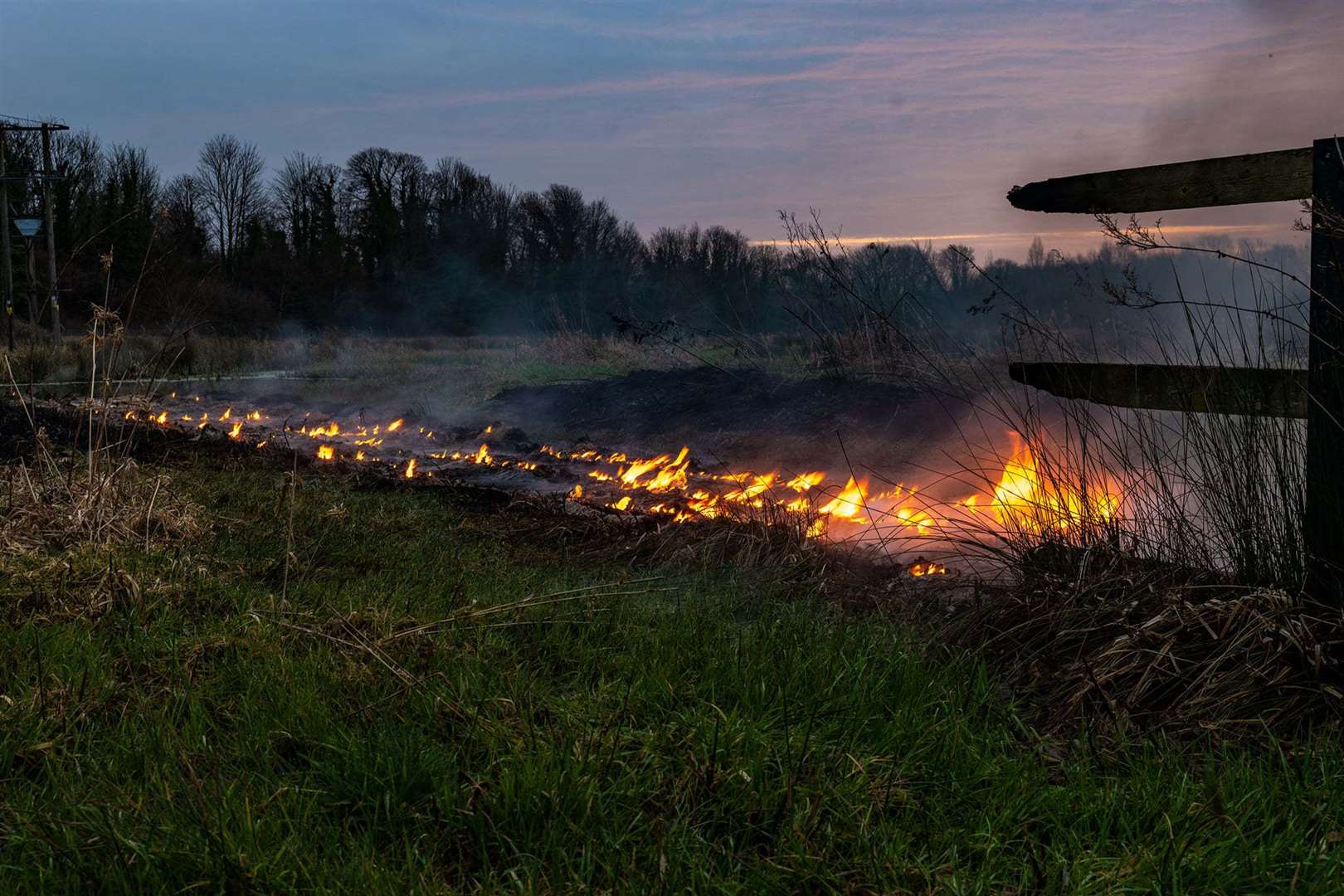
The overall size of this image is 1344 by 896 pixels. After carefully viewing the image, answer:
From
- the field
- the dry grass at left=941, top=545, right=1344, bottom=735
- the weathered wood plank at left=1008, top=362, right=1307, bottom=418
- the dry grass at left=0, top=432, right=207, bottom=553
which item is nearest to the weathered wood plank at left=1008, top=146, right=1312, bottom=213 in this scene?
the weathered wood plank at left=1008, top=362, right=1307, bottom=418

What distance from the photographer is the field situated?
7.15ft

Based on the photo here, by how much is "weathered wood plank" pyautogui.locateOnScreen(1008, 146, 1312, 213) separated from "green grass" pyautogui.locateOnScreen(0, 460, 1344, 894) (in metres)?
1.95

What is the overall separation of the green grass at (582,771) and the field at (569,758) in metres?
0.01

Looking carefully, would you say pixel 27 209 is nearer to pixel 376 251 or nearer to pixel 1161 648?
pixel 376 251

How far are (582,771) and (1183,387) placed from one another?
278cm

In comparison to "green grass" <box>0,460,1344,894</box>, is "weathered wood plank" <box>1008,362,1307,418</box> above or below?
above

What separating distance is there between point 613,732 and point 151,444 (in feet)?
27.6

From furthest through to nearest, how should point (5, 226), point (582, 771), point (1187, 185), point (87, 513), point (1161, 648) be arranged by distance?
1. point (5, 226)
2. point (87, 513)
3. point (1187, 185)
4. point (1161, 648)
5. point (582, 771)

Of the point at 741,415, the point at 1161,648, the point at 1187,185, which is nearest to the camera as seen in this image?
the point at 1161,648

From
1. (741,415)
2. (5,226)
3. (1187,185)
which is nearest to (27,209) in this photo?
(5,226)

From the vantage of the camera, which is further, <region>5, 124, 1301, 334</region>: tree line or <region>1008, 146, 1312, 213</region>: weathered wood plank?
<region>5, 124, 1301, 334</region>: tree line

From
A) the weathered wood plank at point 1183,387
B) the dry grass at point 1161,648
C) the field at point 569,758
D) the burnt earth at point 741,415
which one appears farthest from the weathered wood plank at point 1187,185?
the burnt earth at point 741,415

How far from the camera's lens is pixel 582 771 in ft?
8.04

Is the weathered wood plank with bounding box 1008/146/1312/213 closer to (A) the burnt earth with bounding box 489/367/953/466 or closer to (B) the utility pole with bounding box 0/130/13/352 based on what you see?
(A) the burnt earth with bounding box 489/367/953/466
